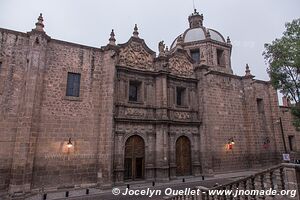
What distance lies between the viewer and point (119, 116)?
552 inches

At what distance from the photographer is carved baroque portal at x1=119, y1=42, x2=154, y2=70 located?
15125 mm

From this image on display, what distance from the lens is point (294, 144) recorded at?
2152cm

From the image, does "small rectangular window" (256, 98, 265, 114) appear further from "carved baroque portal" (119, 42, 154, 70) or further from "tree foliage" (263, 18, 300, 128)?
"carved baroque portal" (119, 42, 154, 70)

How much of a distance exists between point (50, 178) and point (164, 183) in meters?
6.89

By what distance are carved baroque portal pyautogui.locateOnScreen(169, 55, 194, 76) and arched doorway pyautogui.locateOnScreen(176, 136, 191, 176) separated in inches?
218

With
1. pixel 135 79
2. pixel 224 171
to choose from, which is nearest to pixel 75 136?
pixel 135 79

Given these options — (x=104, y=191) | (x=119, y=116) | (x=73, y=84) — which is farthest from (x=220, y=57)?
(x=104, y=191)

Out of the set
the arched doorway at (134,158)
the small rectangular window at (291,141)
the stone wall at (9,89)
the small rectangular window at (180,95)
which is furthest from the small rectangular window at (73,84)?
the small rectangular window at (291,141)

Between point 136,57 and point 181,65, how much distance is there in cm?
429

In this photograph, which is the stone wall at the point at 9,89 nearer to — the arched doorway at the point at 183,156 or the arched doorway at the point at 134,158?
the arched doorway at the point at 134,158

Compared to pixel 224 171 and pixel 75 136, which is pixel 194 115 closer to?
pixel 224 171

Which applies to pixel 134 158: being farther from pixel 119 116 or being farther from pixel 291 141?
pixel 291 141

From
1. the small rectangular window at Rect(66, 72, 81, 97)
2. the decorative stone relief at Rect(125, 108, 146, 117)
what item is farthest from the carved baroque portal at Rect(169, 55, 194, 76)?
the small rectangular window at Rect(66, 72, 81, 97)

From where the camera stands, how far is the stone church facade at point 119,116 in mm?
11398
